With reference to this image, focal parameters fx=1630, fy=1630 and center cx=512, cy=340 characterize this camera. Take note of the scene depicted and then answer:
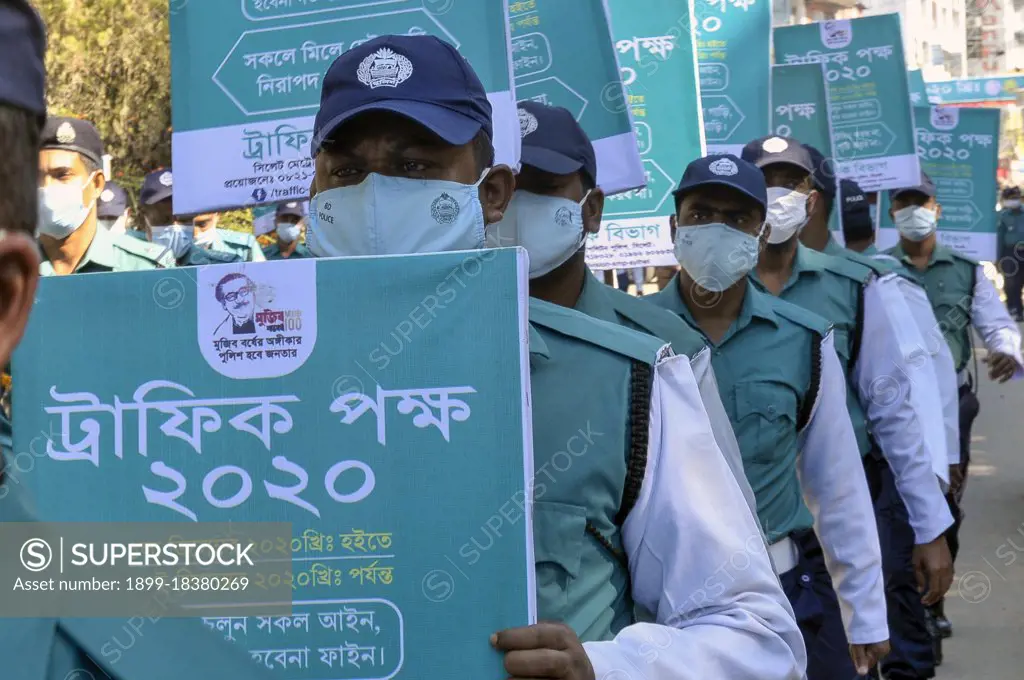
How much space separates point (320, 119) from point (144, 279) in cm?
71

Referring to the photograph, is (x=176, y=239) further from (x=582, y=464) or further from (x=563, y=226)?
(x=582, y=464)

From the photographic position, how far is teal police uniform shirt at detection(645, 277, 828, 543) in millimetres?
4301

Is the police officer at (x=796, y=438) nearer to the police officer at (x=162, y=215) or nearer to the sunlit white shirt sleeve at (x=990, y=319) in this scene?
the police officer at (x=162, y=215)

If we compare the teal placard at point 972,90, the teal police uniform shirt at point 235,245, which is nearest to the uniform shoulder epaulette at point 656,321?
the teal police uniform shirt at point 235,245

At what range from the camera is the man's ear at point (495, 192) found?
8.75 ft

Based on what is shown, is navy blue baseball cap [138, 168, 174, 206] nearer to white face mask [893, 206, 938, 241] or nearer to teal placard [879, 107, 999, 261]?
white face mask [893, 206, 938, 241]

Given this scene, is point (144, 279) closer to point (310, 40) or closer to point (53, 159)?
point (310, 40)

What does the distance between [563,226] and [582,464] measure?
1453mm

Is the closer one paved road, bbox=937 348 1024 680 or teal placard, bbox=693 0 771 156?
teal placard, bbox=693 0 771 156

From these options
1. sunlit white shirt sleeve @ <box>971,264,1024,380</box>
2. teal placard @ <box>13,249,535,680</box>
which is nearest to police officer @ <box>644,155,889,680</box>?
teal placard @ <box>13,249,535,680</box>

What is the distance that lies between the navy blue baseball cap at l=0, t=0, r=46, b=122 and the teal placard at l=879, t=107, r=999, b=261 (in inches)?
418

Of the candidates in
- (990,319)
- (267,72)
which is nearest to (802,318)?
(267,72)

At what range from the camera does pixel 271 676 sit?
183 centimetres

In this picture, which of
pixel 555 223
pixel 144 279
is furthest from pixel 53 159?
pixel 144 279
